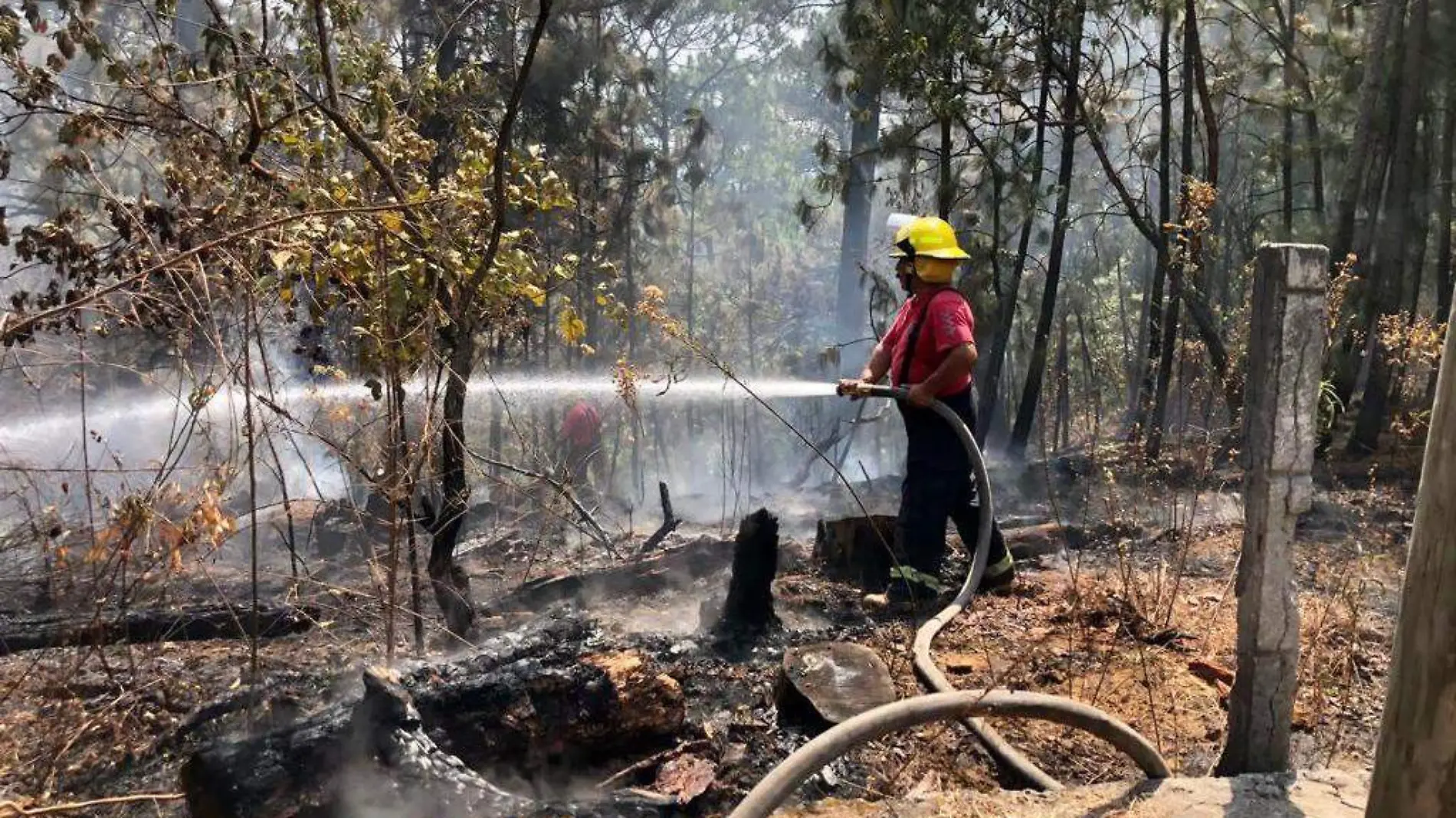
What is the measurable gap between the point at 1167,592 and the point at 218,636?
17.4ft

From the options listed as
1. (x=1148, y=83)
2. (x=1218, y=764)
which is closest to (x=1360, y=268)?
(x=1148, y=83)

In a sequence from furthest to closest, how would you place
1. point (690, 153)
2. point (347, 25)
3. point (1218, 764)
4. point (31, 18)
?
point (690, 153) → point (347, 25) → point (31, 18) → point (1218, 764)

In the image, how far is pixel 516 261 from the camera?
4.59 m

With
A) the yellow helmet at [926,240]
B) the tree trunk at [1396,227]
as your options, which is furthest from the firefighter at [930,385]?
the tree trunk at [1396,227]

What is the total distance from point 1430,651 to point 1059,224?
35.8ft

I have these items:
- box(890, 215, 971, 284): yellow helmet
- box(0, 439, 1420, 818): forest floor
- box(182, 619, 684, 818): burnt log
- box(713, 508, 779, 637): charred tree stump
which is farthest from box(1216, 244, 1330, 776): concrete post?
box(713, 508, 779, 637): charred tree stump

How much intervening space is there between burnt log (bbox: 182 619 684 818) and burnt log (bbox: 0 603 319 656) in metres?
1.11

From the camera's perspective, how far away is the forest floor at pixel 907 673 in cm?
366

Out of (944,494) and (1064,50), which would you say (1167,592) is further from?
(1064,50)

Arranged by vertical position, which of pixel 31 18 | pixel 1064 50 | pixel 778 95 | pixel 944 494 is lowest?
pixel 944 494

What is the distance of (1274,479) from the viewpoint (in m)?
2.81

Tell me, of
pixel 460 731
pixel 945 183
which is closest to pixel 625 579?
pixel 460 731

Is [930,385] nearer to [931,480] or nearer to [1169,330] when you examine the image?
[931,480]

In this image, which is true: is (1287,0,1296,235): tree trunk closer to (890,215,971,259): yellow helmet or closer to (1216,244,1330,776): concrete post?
(890,215,971,259): yellow helmet
